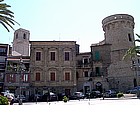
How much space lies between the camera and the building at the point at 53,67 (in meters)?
40.4

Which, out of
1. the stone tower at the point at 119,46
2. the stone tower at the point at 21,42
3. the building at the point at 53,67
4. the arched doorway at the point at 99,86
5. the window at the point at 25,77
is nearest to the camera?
the window at the point at 25,77

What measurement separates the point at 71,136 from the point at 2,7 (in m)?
14.6

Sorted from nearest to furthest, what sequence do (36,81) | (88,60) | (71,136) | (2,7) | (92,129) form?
(71,136)
(92,129)
(2,7)
(36,81)
(88,60)

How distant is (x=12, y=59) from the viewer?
42375mm

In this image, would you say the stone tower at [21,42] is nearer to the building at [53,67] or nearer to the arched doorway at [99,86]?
the building at [53,67]

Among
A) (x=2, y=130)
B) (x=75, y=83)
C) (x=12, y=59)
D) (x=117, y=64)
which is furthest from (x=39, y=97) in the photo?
(x=2, y=130)

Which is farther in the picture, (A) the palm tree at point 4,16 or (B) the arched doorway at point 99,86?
(B) the arched doorway at point 99,86

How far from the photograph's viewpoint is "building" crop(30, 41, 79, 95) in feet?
133

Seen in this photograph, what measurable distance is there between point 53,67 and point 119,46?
50.0 ft

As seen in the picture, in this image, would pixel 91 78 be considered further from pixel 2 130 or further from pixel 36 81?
pixel 2 130

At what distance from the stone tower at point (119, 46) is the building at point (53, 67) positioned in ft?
29.9

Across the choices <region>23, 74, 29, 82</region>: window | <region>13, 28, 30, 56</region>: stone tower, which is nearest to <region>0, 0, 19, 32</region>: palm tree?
<region>23, 74, 29, 82</region>: window

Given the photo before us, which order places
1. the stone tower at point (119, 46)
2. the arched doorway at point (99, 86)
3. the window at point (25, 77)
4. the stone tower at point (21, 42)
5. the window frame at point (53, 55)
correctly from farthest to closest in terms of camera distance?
the stone tower at point (21, 42) → the stone tower at point (119, 46) → the arched doorway at point (99, 86) → the window frame at point (53, 55) → the window at point (25, 77)

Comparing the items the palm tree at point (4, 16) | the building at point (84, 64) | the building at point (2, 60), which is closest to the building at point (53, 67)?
the building at point (84, 64)
